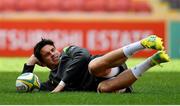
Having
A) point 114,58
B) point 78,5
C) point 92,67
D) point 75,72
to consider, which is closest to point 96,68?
point 92,67

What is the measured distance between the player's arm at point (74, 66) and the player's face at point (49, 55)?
20 cm

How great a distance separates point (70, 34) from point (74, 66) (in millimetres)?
11549

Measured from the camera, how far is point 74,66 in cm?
830

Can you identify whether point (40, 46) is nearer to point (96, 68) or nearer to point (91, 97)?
point (96, 68)

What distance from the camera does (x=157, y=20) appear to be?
2031cm

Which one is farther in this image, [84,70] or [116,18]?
[116,18]

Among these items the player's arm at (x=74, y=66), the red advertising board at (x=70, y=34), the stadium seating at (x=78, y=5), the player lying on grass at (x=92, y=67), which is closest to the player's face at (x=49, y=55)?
the player lying on grass at (x=92, y=67)

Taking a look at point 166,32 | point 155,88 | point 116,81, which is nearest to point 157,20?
point 166,32

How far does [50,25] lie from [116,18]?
76.3 inches

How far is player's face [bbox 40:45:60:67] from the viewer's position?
27.6 feet

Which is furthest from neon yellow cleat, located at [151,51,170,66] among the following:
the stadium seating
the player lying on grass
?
the stadium seating

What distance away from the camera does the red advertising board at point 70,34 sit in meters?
19.7

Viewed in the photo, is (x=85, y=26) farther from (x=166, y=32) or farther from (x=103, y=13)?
(x=166, y=32)

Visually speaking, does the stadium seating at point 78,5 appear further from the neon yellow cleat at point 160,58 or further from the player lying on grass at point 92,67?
the neon yellow cleat at point 160,58
